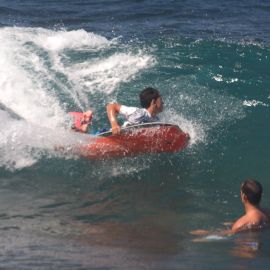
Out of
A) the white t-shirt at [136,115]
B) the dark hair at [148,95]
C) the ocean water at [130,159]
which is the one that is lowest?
the ocean water at [130,159]

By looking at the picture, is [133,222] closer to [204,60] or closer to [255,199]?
[255,199]

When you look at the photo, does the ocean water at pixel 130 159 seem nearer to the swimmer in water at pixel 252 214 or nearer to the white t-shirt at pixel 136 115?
the swimmer in water at pixel 252 214

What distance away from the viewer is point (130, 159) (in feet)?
34.1

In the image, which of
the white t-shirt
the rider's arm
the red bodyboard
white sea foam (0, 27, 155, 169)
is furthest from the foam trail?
the white t-shirt

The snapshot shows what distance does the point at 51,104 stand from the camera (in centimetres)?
1277

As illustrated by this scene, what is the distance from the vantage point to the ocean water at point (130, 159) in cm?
729

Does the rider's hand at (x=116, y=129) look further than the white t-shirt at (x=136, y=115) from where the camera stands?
No

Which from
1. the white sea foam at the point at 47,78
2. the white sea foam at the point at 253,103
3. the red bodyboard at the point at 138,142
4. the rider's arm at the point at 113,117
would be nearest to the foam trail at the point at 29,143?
the white sea foam at the point at 47,78

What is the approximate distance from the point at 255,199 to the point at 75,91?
6763 millimetres

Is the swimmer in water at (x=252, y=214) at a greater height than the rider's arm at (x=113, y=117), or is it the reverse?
the rider's arm at (x=113, y=117)

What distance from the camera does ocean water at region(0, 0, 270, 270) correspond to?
7295 mm

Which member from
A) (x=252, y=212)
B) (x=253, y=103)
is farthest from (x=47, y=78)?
(x=252, y=212)

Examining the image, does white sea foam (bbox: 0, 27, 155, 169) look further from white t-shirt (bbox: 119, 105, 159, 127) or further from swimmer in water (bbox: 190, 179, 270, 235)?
swimmer in water (bbox: 190, 179, 270, 235)

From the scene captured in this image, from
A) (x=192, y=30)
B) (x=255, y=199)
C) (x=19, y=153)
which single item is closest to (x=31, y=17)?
(x=192, y=30)
